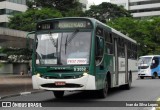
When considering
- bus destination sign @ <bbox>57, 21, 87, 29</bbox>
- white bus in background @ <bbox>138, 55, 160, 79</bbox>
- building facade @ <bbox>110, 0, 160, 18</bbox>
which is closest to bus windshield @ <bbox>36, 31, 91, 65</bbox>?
bus destination sign @ <bbox>57, 21, 87, 29</bbox>

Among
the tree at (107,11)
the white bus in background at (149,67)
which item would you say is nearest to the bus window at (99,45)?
the white bus in background at (149,67)

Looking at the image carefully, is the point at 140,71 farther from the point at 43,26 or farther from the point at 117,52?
the point at 43,26

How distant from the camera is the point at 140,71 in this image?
43.4m

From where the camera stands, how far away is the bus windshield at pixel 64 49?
608 inches

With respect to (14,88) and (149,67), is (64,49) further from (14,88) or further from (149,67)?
(149,67)

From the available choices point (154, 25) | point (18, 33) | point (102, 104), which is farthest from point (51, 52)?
point (154, 25)

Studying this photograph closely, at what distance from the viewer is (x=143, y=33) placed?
6931cm

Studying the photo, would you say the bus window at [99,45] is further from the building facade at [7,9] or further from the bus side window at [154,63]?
the building facade at [7,9]

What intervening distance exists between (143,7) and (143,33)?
6271 cm

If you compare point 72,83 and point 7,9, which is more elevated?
point 7,9

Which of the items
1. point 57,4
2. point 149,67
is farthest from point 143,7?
point 149,67

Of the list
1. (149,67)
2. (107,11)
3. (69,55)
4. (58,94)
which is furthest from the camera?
(107,11)

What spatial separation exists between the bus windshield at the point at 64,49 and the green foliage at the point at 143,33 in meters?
53.4

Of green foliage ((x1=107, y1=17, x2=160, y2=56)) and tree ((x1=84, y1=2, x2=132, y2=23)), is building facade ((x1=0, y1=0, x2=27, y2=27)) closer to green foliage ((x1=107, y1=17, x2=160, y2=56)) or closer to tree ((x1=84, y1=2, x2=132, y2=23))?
tree ((x1=84, y1=2, x2=132, y2=23))
